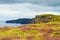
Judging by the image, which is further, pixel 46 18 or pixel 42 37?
pixel 46 18

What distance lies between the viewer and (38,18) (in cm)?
17275

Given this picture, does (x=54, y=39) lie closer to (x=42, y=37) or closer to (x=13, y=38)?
(x=42, y=37)

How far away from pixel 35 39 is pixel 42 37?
1.96 meters

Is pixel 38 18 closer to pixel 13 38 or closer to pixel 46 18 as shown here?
pixel 46 18

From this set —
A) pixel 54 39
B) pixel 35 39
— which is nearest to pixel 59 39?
pixel 54 39

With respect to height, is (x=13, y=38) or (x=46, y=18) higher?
(x=13, y=38)

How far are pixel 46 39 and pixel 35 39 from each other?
1788mm

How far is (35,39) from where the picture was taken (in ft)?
106

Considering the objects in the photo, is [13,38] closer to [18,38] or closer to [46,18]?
[18,38]

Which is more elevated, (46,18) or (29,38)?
(29,38)

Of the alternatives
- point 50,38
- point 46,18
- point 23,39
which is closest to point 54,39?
point 50,38

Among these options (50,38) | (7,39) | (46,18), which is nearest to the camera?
(7,39)

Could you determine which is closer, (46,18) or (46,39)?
(46,39)

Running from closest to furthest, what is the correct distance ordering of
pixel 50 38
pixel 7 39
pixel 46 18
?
pixel 7 39 < pixel 50 38 < pixel 46 18
